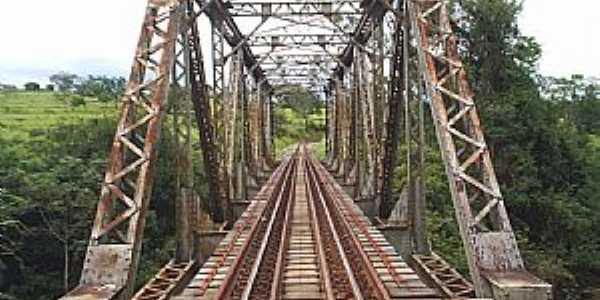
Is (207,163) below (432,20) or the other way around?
below

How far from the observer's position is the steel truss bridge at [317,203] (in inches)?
309

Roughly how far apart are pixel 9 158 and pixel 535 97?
67.2ft

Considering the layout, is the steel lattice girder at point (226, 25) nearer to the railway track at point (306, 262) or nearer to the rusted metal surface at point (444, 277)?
the railway track at point (306, 262)

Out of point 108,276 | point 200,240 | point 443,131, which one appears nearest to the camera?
point 108,276

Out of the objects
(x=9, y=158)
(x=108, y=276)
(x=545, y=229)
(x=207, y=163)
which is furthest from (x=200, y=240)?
(x=545, y=229)

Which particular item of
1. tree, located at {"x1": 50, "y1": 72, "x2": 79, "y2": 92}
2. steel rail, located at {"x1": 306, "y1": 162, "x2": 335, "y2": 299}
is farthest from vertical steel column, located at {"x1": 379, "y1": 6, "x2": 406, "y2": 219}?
tree, located at {"x1": 50, "y1": 72, "x2": 79, "y2": 92}

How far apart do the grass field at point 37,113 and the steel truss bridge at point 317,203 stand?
1398cm

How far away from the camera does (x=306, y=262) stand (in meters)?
11.9

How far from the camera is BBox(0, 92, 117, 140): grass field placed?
109ft

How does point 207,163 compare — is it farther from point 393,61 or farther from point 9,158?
point 9,158

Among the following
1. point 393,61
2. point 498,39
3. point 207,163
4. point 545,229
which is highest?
point 498,39

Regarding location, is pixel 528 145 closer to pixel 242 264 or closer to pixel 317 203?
pixel 317 203

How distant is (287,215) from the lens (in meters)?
18.8

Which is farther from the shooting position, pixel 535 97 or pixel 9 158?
pixel 535 97
